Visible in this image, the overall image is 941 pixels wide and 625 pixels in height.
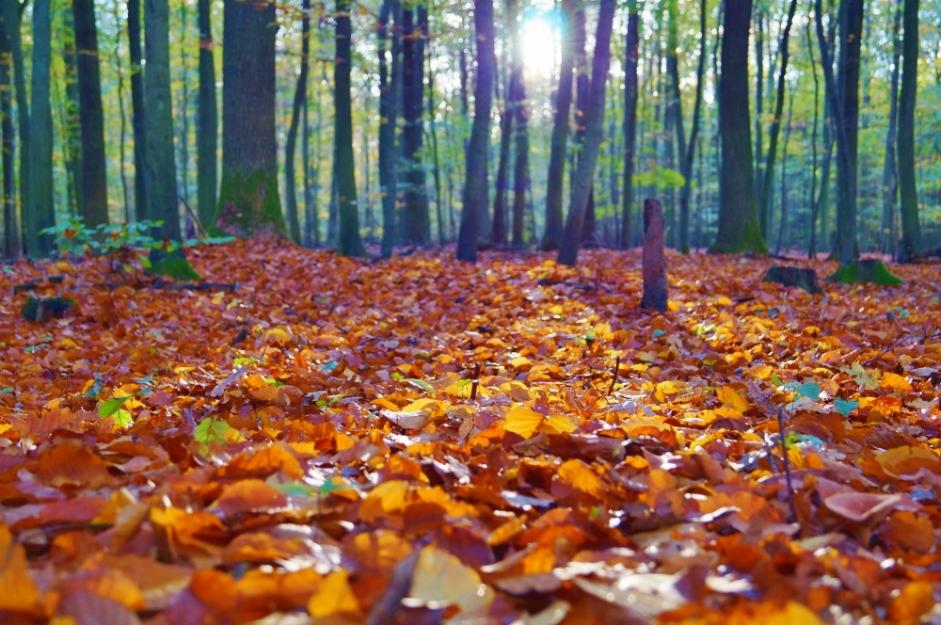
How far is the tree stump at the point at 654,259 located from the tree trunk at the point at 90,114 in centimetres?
950

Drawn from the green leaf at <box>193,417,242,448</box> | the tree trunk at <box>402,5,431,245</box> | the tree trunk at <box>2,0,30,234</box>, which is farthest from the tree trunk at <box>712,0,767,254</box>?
the green leaf at <box>193,417,242,448</box>

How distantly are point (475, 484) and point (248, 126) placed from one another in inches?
421

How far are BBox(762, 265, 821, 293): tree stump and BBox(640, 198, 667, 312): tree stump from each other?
8.13 ft

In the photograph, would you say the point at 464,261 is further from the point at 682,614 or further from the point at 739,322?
the point at 682,614

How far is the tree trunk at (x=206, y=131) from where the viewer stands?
15336mm

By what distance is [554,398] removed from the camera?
3.38 m

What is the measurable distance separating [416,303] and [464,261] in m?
3.91

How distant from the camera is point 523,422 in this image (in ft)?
7.72

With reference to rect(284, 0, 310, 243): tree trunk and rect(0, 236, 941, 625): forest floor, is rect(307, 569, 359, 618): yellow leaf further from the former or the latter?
rect(284, 0, 310, 243): tree trunk

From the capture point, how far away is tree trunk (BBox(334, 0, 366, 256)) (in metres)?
10.9

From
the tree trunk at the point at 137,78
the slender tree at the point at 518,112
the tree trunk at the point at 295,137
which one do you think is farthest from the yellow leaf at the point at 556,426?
the tree trunk at the point at 295,137

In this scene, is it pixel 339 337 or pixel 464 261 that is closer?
pixel 339 337

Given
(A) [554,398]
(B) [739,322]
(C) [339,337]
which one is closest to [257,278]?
(C) [339,337]

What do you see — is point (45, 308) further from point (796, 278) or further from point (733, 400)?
point (796, 278)
